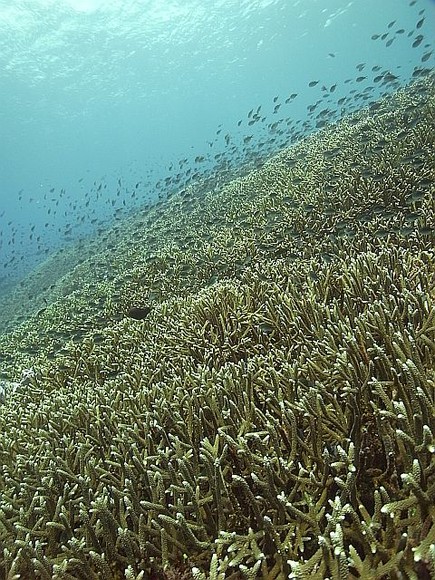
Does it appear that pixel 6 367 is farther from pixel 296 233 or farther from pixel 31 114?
pixel 31 114

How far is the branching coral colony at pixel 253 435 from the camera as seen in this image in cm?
183

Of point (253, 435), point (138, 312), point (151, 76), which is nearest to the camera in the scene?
point (253, 435)

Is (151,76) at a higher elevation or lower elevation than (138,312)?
higher

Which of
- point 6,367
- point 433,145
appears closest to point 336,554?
point 433,145

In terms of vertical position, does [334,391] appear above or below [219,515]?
above

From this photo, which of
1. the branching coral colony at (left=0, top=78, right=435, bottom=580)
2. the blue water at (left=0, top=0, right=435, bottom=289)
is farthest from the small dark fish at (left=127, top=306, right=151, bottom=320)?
the blue water at (left=0, top=0, right=435, bottom=289)

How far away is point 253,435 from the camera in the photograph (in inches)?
87.5

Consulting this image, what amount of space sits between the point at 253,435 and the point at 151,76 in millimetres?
96500

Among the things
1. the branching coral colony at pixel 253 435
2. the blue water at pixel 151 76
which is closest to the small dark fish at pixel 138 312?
the branching coral colony at pixel 253 435

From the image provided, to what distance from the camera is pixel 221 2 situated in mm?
57625

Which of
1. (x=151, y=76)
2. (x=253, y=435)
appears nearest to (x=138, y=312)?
(x=253, y=435)

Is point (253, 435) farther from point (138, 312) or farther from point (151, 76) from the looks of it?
point (151, 76)

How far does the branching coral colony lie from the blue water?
204 inches

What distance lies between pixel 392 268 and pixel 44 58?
67453 millimetres
